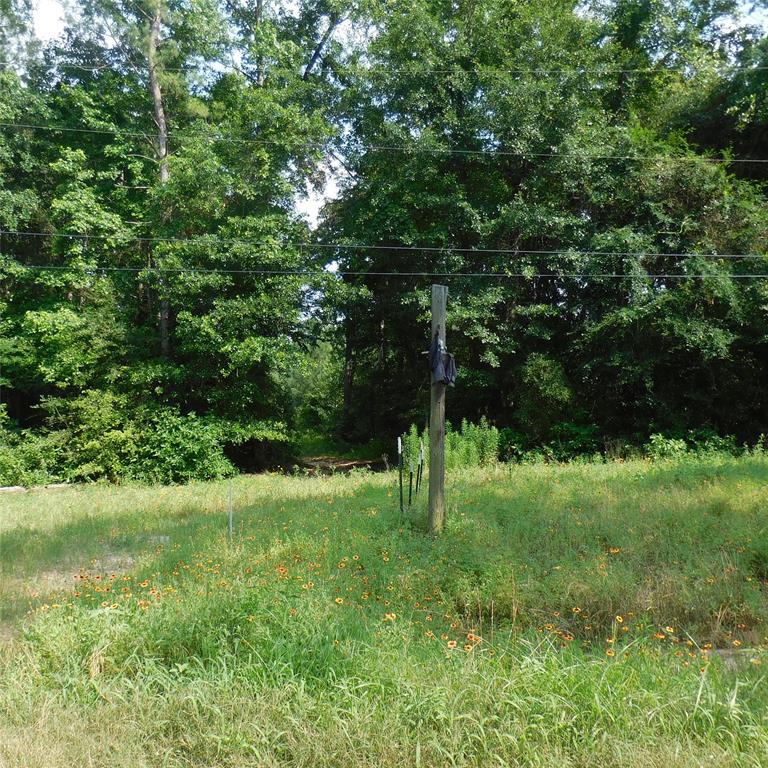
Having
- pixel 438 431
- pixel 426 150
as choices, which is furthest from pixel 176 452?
pixel 438 431

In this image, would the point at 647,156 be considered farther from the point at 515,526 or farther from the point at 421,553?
the point at 421,553

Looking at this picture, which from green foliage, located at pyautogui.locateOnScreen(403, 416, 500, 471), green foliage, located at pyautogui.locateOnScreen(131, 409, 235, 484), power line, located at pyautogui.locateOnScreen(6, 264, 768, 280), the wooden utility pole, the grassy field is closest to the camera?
the grassy field

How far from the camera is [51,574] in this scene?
272 inches

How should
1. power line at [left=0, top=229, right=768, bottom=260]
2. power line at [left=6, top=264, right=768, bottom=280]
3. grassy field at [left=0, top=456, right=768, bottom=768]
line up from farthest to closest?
power line at [left=6, top=264, right=768, bottom=280] < power line at [left=0, top=229, right=768, bottom=260] < grassy field at [left=0, top=456, right=768, bottom=768]

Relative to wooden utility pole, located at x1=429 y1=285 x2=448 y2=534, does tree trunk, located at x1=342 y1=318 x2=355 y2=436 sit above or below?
below

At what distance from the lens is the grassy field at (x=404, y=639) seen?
3209 millimetres

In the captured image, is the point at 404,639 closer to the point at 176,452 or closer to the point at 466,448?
the point at 466,448

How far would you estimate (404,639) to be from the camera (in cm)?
432

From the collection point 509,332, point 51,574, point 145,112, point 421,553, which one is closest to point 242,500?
point 51,574

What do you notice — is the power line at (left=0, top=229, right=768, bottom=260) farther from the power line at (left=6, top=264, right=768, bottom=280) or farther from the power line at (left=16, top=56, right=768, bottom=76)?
the power line at (left=16, top=56, right=768, bottom=76)

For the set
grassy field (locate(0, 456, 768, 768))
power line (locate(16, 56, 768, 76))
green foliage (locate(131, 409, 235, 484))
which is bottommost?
green foliage (locate(131, 409, 235, 484))

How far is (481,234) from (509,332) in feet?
9.64

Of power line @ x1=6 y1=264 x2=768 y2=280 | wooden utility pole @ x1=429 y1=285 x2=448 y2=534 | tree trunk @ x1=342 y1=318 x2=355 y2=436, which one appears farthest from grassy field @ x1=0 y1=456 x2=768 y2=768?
tree trunk @ x1=342 y1=318 x2=355 y2=436

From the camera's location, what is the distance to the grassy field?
10.5 ft
